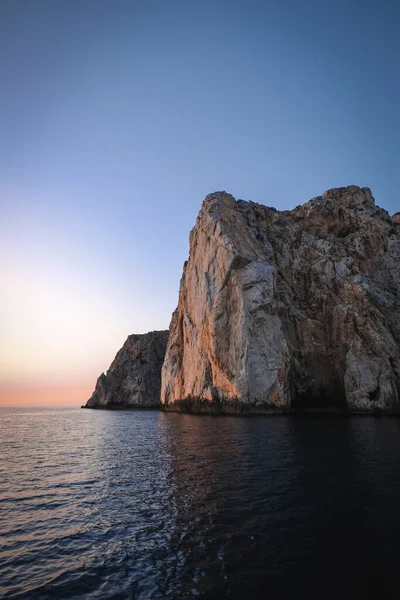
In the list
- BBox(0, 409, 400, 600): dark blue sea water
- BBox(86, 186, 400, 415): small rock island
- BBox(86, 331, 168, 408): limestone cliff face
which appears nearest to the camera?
BBox(0, 409, 400, 600): dark blue sea water

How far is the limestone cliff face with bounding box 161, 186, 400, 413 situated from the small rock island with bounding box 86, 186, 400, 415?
167mm

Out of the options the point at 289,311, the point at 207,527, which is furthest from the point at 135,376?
the point at 207,527

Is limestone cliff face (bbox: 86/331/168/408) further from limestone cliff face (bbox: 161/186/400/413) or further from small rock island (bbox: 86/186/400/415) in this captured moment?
limestone cliff face (bbox: 161/186/400/413)

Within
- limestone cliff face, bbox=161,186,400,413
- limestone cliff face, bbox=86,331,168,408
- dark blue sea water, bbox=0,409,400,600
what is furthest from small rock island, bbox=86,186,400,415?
dark blue sea water, bbox=0,409,400,600

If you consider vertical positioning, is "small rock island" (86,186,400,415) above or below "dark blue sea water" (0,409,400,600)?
above

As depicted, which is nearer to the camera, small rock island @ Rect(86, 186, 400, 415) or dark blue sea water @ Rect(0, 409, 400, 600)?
dark blue sea water @ Rect(0, 409, 400, 600)

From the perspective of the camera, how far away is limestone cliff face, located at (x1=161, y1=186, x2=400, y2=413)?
48562mm

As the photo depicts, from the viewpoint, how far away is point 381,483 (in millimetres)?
12789

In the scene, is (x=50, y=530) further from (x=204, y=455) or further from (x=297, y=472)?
(x=204, y=455)

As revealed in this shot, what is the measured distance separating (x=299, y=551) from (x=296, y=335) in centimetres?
5230

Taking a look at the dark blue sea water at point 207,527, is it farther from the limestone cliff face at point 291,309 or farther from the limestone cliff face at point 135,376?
the limestone cliff face at point 135,376

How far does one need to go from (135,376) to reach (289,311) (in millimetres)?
64210

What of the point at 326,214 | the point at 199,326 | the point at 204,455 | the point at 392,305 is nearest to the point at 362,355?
the point at 392,305

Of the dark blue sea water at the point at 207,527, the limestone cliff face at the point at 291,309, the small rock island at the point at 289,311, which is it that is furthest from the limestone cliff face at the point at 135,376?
the dark blue sea water at the point at 207,527
